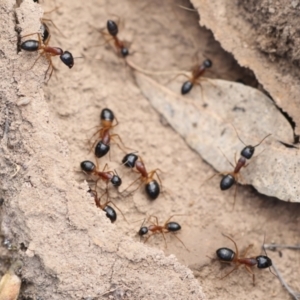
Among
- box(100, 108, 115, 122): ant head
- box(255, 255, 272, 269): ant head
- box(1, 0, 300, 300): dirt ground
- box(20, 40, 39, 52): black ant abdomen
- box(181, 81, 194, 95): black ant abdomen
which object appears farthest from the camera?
box(181, 81, 194, 95): black ant abdomen

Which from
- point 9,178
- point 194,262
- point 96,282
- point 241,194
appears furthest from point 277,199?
point 9,178

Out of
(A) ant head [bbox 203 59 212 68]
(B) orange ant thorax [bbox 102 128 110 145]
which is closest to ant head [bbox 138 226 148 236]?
(B) orange ant thorax [bbox 102 128 110 145]

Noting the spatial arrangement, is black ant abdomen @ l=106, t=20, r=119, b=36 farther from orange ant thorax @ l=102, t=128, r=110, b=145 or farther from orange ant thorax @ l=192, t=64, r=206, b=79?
orange ant thorax @ l=102, t=128, r=110, b=145

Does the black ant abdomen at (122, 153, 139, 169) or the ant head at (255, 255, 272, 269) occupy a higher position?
the black ant abdomen at (122, 153, 139, 169)

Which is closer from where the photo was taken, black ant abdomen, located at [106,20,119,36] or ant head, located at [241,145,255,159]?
ant head, located at [241,145,255,159]

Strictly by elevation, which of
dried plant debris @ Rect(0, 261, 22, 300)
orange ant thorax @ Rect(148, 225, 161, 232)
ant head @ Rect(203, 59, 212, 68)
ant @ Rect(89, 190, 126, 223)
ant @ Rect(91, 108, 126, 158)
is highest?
ant head @ Rect(203, 59, 212, 68)

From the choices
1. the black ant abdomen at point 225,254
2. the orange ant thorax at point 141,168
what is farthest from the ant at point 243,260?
the orange ant thorax at point 141,168

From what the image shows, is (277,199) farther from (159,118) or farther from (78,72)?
(78,72)

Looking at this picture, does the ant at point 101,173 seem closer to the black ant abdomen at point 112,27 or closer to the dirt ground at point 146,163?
the dirt ground at point 146,163
